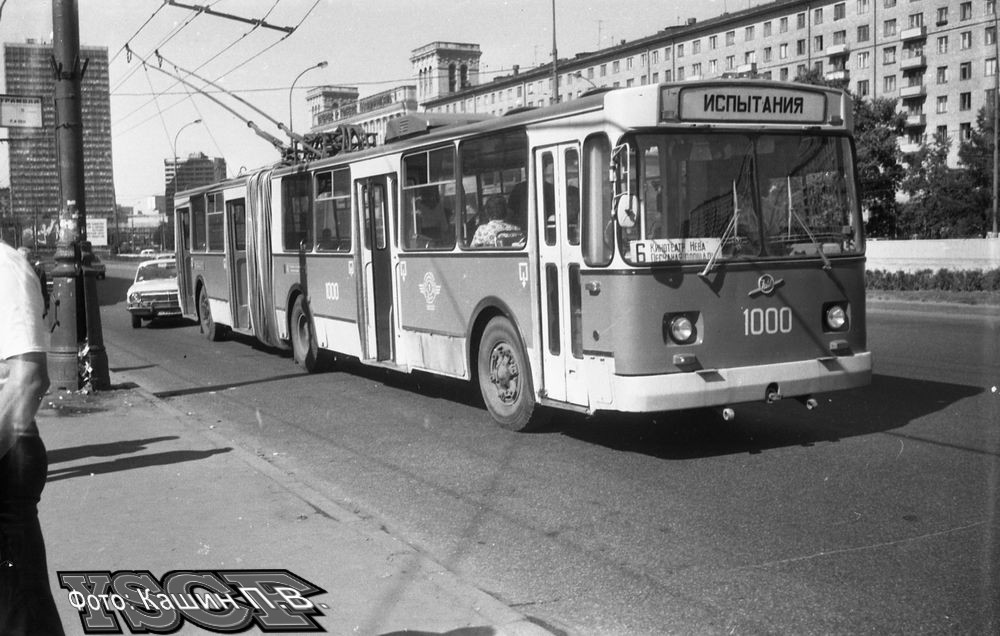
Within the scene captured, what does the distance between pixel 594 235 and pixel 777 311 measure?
1602 mm

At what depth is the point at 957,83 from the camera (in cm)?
9419

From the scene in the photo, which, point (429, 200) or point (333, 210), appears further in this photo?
point (333, 210)

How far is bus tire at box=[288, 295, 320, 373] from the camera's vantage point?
15445 millimetres

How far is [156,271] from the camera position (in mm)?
26859

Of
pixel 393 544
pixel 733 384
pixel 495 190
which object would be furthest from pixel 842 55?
pixel 393 544

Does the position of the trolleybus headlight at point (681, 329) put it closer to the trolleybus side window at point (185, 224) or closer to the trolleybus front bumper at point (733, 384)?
the trolleybus front bumper at point (733, 384)

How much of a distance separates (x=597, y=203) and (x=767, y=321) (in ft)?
5.43

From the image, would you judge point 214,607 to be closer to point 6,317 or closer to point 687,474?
point 6,317

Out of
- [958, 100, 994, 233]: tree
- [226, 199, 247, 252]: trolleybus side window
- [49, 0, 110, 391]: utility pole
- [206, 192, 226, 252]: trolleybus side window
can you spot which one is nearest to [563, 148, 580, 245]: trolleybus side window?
[49, 0, 110, 391]: utility pole

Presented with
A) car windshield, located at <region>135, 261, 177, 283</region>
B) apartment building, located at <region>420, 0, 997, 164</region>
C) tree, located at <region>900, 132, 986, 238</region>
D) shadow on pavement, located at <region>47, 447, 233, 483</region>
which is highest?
apartment building, located at <region>420, 0, 997, 164</region>

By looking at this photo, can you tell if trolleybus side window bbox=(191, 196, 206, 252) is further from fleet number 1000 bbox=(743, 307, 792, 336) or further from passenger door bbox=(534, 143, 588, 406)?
fleet number 1000 bbox=(743, 307, 792, 336)

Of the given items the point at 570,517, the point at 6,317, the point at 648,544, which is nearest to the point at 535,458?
the point at 570,517

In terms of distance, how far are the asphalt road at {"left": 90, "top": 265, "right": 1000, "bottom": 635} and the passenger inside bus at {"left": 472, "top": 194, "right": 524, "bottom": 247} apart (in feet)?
5.75

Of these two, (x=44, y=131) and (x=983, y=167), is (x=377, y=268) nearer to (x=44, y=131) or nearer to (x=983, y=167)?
(x=44, y=131)
